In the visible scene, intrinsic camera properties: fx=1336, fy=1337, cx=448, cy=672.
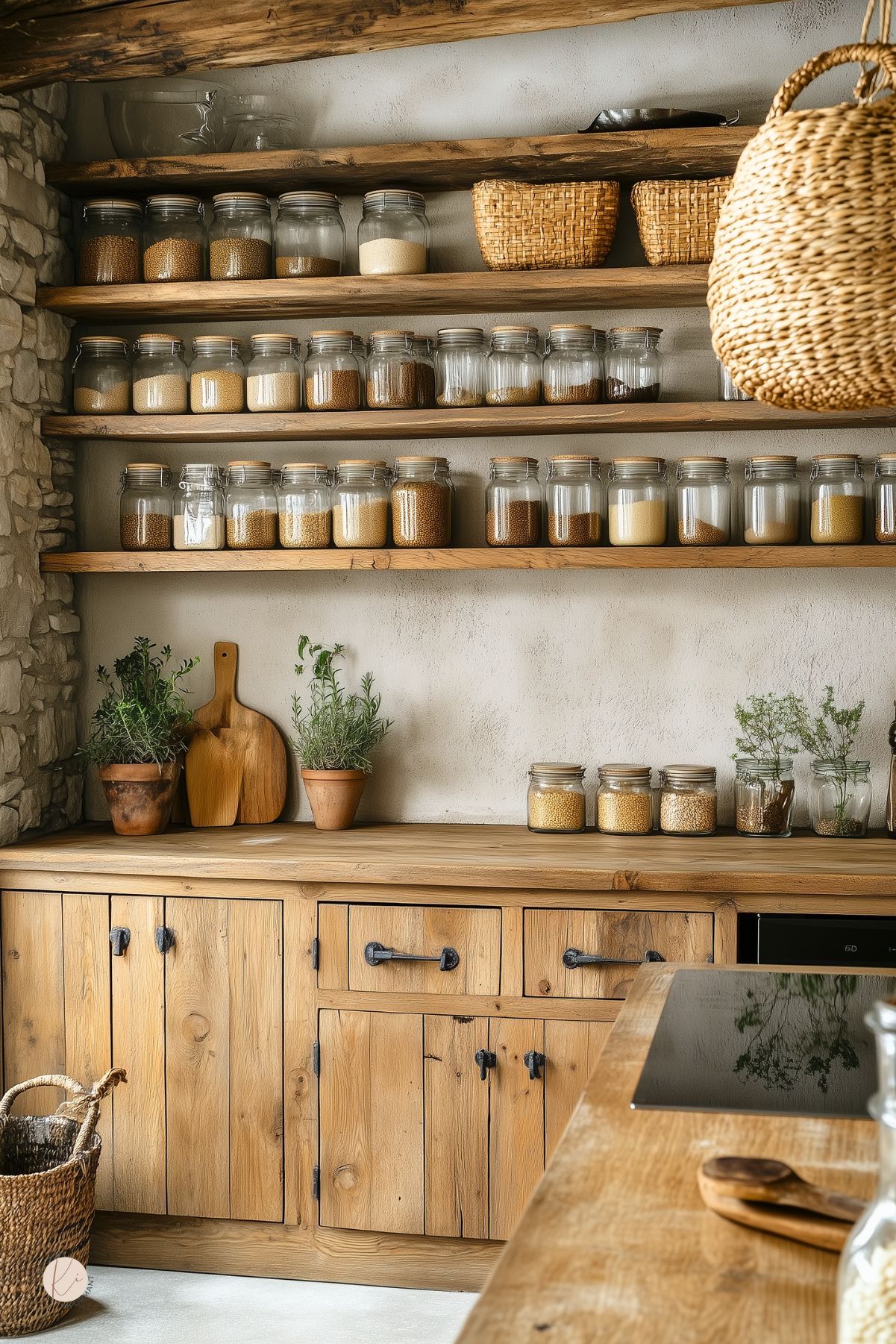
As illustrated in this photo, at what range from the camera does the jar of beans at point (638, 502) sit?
3340mm

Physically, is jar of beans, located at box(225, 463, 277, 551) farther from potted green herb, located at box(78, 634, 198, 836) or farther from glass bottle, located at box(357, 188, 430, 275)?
glass bottle, located at box(357, 188, 430, 275)

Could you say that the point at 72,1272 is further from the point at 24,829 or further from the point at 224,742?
the point at 224,742

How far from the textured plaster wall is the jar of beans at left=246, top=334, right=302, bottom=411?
0.72ft

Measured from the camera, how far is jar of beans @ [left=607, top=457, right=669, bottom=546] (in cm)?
334

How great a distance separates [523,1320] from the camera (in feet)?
3.34

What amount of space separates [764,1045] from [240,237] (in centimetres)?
265

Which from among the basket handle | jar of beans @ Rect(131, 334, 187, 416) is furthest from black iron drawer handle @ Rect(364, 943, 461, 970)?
the basket handle

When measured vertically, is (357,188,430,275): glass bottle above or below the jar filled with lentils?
above

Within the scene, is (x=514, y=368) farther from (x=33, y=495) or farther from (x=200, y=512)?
(x=33, y=495)

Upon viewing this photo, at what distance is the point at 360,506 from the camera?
11.3 ft

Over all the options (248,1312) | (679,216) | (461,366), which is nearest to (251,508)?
(461,366)

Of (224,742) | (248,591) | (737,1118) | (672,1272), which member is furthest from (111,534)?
(672,1272)

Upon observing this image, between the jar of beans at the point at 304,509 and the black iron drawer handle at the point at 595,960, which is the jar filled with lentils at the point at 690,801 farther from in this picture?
the jar of beans at the point at 304,509

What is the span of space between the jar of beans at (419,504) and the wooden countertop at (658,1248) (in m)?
2.08
